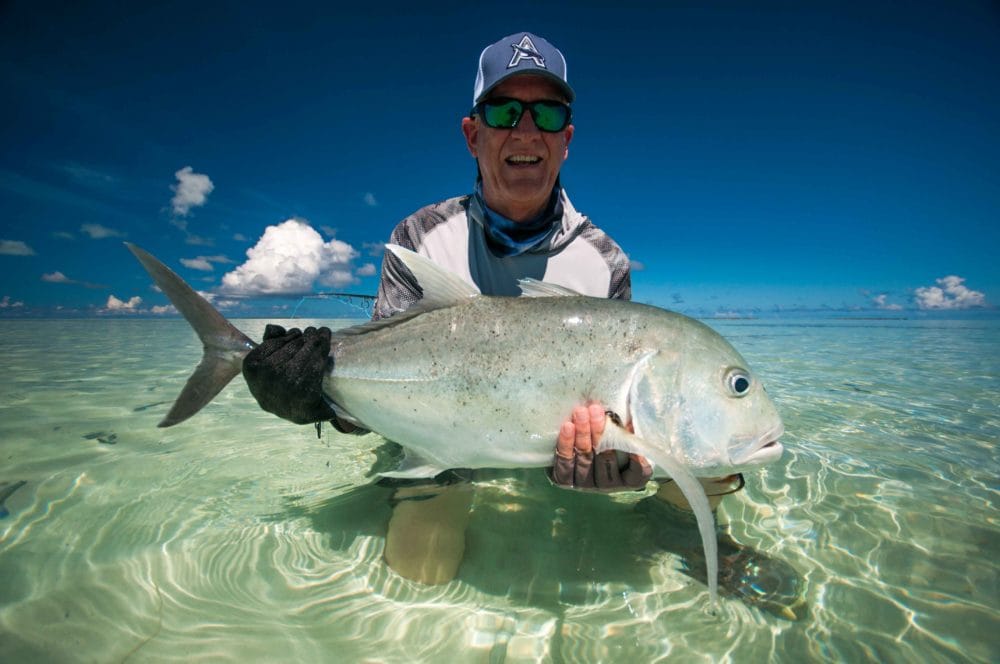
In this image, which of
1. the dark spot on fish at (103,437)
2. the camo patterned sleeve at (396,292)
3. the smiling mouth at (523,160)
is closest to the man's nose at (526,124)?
the smiling mouth at (523,160)

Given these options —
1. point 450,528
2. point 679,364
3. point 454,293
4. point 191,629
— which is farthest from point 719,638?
point 191,629

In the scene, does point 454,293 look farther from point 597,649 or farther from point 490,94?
point 597,649

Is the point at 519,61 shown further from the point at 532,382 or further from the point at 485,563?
the point at 485,563

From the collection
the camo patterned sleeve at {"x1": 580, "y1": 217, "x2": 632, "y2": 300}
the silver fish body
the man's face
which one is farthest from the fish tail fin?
the camo patterned sleeve at {"x1": 580, "y1": 217, "x2": 632, "y2": 300}

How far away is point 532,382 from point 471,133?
2.22 m

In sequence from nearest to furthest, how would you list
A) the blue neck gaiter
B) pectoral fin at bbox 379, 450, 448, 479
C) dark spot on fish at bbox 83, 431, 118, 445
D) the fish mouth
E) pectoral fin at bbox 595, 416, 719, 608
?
pectoral fin at bbox 595, 416, 719, 608 < the fish mouth < pectoral fin at bbox 379, 450, 448, 479 < the blue neck gaiter < dark spot on fish at bbox 83, 431, 118, 445

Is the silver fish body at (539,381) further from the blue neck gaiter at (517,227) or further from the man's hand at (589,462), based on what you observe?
the blue neck gaiter at (517,227)

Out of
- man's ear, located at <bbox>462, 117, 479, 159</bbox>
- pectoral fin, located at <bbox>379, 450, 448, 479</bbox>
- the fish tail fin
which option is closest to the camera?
pectoral fin, located at <bbox>379, 450, 448, 479</bbox>

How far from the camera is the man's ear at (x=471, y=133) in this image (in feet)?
10.9

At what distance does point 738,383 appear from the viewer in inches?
78.8

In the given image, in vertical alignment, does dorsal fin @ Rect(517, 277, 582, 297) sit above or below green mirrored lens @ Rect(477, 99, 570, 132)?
below

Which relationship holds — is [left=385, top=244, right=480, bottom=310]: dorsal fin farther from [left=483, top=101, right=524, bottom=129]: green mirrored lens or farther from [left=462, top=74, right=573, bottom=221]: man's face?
[left=483, top=101, right=524, bottom=129]: green mirrored lens

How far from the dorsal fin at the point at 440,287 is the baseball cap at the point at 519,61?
1412 mm

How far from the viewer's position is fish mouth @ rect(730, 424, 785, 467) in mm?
1954
